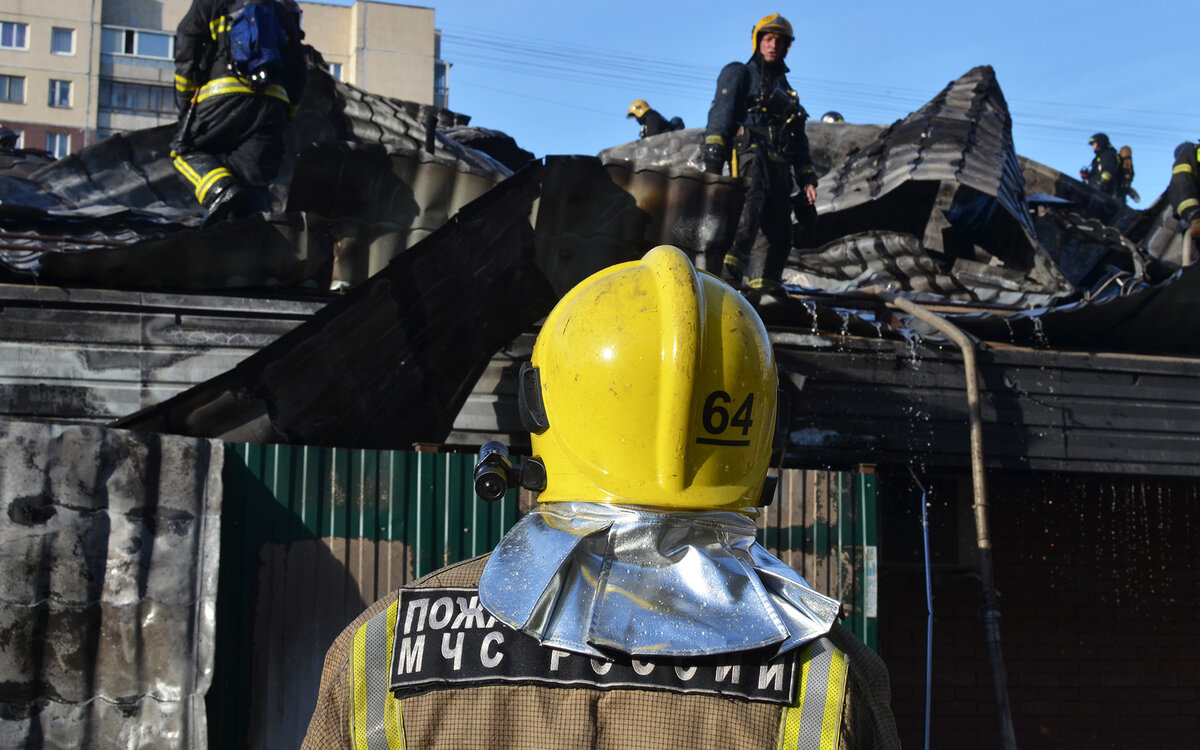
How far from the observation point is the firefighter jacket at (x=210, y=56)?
6.85 meters

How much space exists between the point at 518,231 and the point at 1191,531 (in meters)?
5.51

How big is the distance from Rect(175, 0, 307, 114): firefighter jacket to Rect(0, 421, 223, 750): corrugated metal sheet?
3.41 m

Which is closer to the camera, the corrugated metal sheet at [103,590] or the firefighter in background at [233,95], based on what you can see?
the corrugated metal sheet at [103,590]

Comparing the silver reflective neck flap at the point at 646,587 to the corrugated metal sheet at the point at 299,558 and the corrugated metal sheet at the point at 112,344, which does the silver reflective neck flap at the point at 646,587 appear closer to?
the corrugated metal sheet at the point at 299,558

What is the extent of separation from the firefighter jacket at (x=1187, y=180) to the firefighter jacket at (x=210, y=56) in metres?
7.31

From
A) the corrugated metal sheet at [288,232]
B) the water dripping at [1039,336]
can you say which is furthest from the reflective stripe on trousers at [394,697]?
the water dripping at [1039,336]

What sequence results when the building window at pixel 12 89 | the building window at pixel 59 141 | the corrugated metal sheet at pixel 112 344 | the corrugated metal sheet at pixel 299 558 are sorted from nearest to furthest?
the corrugated metal sheet at pixel 299 558
the corrugated metal sheet at pixel 112 344
the building window at pixel 59 141
the building window at pixel 12 89

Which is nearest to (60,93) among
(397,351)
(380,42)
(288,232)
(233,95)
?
(380,42)

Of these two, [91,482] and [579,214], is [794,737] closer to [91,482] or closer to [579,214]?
[91,482]

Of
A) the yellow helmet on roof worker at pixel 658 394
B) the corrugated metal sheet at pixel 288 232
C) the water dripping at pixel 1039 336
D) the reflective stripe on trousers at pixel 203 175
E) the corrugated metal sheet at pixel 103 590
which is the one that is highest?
the reflective stripe on trousers at pixel 203 175

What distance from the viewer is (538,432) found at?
195 centimetres

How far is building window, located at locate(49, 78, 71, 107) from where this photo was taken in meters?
49.5

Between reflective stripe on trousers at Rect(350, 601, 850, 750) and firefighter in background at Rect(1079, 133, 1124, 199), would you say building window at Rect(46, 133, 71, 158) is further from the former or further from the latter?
reflective stripe on trousers at Rect(350, 601, 850, 750)

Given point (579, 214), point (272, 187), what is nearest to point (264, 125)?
point (272, 187)
